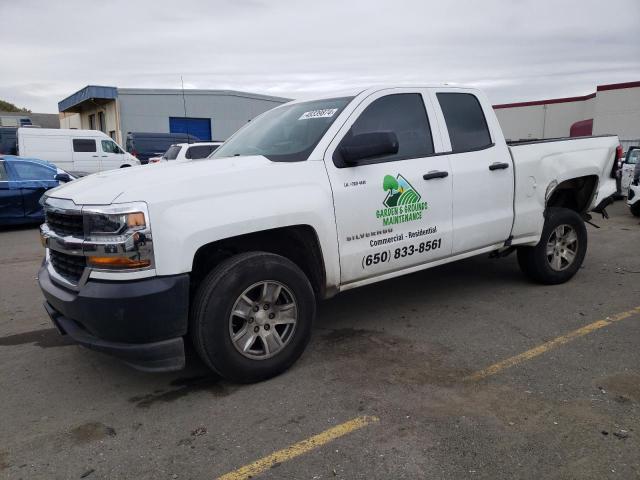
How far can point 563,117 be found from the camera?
32375mm

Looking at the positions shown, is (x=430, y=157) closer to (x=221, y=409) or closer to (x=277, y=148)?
(x=277, y=148)

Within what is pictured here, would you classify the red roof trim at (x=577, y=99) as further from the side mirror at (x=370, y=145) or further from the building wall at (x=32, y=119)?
the building wall at (x=32, y=119)

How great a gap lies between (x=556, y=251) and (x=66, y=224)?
15.4 feet

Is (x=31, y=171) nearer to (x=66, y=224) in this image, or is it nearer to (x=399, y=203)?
(x=66, y=224)

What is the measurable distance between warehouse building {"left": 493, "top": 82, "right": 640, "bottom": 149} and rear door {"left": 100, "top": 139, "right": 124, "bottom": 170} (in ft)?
59.7

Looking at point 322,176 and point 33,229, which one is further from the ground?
point 322,176

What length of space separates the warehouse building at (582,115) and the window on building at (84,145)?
1911 cm

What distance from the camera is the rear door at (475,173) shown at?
179 inches

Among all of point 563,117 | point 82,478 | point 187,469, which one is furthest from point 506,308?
point 563,117

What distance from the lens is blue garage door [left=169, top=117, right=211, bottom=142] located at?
3198 centimetres

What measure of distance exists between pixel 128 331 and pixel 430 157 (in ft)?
8.83

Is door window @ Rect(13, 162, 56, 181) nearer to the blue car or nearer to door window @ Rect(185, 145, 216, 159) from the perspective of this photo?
the blue car

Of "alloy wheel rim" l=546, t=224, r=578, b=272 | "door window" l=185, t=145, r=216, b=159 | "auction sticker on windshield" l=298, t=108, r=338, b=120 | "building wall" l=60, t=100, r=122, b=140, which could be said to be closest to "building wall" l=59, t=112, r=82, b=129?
"building wall" l=60, t=100, r=122, b=140

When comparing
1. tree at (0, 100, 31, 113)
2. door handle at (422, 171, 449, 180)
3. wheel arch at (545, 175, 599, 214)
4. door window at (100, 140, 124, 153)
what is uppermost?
tree at (0, 100, 31, 113)
